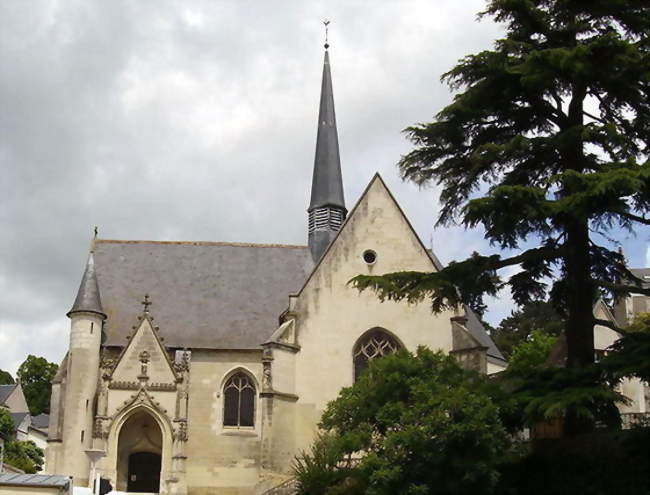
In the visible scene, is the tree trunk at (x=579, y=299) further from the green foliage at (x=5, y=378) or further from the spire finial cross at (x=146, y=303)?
the green foliage at (x=5, y=378)

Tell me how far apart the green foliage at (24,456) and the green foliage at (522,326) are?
27.5 m

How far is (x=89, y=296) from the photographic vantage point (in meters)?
32.0

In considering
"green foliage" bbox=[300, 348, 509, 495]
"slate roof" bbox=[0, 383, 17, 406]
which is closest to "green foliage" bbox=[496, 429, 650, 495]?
"green foliage" bbox=[300, 348, 509, 495]

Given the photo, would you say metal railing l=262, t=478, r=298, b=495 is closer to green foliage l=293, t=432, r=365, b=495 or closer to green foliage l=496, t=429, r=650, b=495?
green foliage l=293, t=432, r=365, b=495

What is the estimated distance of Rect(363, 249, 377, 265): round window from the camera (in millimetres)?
28859

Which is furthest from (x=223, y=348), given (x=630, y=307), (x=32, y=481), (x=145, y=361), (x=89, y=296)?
(x=630, y=307)

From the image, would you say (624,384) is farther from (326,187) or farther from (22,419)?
(22,419)

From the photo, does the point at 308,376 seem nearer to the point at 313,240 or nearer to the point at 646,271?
the point at 313,240

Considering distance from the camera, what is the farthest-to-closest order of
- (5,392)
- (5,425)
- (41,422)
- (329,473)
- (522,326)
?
(41,422), (5,392), (522,326), (5,425), (329,473)

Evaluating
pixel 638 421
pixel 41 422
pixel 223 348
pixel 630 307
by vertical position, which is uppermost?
pixel 630 307

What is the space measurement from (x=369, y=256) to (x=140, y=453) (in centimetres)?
1108

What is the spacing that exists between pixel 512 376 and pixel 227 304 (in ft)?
62.6

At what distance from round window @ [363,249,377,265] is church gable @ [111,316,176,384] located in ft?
26.7

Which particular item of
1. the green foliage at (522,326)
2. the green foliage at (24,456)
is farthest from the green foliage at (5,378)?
the green foliage at (522,326)
